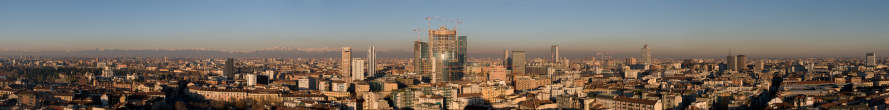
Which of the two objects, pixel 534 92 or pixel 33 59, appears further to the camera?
pixel 33 59

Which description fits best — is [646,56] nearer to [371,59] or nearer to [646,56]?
[646,56]

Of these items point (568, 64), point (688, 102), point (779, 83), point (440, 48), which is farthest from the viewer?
point (440, 48)

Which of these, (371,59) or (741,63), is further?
(371,59)

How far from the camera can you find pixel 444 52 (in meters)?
23.3

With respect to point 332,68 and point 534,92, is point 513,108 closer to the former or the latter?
point 534,92

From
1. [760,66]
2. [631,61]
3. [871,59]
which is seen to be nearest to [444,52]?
[631,61]

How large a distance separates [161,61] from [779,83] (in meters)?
16.6

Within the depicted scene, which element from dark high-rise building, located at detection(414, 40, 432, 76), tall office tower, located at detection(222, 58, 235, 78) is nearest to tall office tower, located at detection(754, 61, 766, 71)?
dark high-rise building, located at detection(414, 40, 432, 76)

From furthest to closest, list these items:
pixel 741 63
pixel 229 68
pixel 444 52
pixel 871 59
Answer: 1. pixel 444 52
2. pixel 229 68
3. pixel 741 63
4. pixel 871 59

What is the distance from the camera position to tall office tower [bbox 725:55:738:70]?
21312mm

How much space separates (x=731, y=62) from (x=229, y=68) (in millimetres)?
14014

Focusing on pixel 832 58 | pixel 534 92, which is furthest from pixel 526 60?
pixel 534 92

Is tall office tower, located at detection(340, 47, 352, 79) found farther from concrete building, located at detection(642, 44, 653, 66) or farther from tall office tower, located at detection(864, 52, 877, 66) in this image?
tall office tower, located at detection(864, 52, 877, 66)

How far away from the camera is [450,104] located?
1152cm
